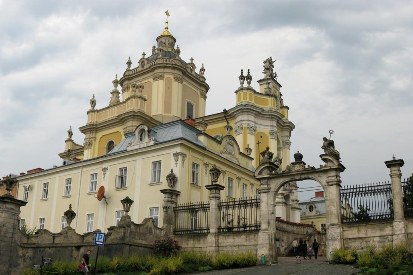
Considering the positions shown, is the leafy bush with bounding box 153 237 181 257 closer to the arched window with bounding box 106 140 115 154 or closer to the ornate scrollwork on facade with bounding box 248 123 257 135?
the ornate scrollwork on facade with bounding box 248 123 257 135

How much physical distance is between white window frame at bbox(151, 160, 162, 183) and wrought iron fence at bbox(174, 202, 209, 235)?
5282mm

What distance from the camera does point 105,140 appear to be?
54406 mm

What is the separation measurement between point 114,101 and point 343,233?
40.9 m

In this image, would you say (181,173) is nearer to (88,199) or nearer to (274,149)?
(88,199)

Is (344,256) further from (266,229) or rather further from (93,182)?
(93,182)

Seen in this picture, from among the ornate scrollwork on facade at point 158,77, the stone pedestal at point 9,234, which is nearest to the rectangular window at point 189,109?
the ornate scrollwork on facade at point 158,77

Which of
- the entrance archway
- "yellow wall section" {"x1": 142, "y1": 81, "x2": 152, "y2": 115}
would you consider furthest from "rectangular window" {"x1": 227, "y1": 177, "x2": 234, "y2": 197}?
"yellow wall section" {"x1": 142, "y1": 81, "x2": 152, "y2": 115}

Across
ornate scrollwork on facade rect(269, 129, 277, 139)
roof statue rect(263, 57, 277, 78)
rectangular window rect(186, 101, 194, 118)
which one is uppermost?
roof statue rect(263, 57, 277, 78)

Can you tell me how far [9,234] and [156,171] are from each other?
11.4 m

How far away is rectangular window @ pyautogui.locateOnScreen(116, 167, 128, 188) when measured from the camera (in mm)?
36531

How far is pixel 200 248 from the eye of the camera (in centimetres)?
2720

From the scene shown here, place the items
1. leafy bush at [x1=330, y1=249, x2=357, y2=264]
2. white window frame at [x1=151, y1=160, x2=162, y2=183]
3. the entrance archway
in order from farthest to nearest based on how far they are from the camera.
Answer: white window frame at [x1=151, y1=160, x2=162, y2=183] → the entrance archway → leafy bush at [x1=330, y1=249, x2=357, y2=264]

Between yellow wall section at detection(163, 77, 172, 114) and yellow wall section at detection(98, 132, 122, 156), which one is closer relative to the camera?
yellow wall section at detection(98, 132, 122, 156)

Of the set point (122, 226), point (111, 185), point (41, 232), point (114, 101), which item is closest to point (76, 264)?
point (122, 226)
